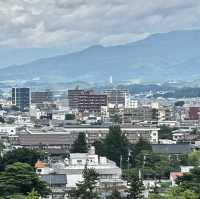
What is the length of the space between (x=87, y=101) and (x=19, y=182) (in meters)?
60.4

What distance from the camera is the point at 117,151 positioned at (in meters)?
42.9

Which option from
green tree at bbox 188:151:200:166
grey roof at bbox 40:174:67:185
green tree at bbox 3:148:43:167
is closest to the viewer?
grey roof at bbox 40:174:67:185

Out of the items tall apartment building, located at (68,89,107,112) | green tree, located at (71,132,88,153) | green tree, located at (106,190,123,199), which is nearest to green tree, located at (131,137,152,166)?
green tree, located at (71,132,88,153)

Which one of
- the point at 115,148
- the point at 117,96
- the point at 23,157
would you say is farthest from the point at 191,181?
the point at 117,96

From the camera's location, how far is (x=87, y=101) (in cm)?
8575

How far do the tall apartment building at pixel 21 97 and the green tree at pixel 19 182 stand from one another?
74908mm

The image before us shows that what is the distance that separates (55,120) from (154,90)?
9480 cm

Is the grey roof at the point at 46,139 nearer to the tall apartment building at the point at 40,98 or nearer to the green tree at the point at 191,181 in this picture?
the green tree at the point at 191,181

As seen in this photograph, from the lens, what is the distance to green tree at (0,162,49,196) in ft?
82.0

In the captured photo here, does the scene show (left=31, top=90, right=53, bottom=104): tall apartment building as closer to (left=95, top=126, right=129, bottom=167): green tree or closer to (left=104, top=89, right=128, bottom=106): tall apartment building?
(left=104, top=89, right=128, bottom=106): tall apartment building

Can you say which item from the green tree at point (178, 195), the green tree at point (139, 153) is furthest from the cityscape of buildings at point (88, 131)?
the green tree at point (178, 195)

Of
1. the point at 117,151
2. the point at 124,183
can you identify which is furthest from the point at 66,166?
the point at 117,151

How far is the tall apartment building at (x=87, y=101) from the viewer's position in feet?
272

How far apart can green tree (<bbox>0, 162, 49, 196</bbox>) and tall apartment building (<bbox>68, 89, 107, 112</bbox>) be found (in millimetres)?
55405
